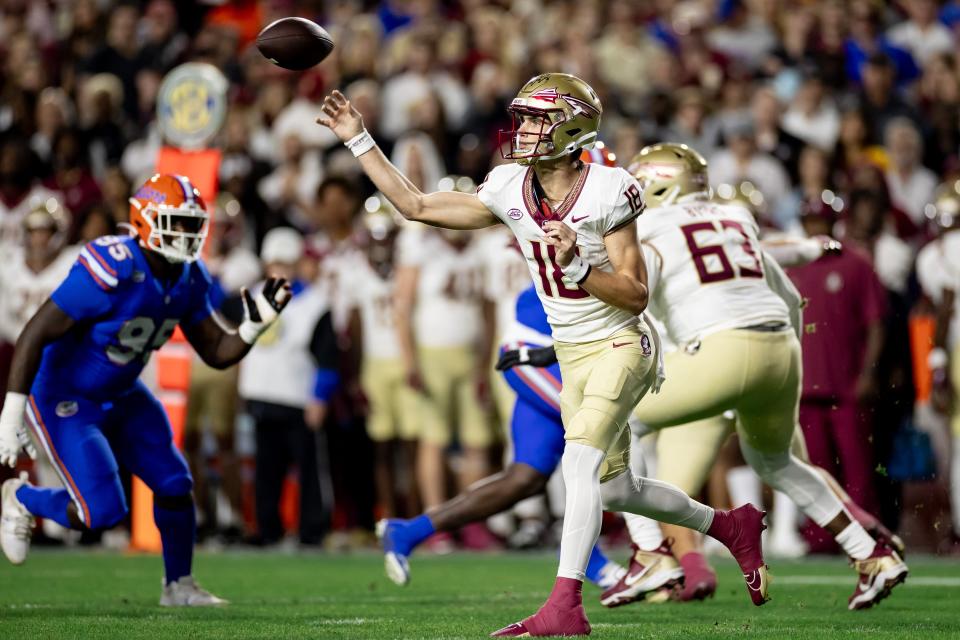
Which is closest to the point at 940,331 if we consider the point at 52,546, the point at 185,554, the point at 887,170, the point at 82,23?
the point at 887,170

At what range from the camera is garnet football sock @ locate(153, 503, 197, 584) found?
6.79m

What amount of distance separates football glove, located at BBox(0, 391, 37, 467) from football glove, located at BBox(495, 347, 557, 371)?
2115mm

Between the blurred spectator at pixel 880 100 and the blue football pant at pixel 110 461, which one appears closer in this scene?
the blue football pant at pixel 110 461

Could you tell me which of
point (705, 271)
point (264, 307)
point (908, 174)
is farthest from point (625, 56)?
point (264, 307)

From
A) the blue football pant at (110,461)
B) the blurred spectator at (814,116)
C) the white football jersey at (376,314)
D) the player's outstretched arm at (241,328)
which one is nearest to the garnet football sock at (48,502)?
the blue football pant at (110,461)

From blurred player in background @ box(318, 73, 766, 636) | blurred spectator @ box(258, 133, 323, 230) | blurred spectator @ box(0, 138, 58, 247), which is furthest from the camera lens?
blurred spectator @ box(258, 133, 323, 230)

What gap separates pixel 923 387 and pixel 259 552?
4.37 metres

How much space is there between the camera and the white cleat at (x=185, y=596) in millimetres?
6852

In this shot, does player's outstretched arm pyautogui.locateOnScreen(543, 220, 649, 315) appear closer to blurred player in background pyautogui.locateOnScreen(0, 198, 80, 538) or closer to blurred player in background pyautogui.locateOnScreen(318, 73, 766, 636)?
blurred player in background pyautogui.locateOnScreen(318, 73, 766, 636)

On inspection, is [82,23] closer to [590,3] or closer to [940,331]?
[590,3]

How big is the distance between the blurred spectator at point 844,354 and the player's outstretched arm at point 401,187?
14.1ft

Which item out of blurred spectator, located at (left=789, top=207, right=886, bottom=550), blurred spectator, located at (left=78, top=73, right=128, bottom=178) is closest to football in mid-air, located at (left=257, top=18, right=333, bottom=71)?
blurred spectator, located at (left=789, top=207, right=886, bottom=550)

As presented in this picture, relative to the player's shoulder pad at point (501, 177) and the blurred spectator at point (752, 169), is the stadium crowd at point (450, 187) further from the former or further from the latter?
the player's shoulder pad at point (501, 177)

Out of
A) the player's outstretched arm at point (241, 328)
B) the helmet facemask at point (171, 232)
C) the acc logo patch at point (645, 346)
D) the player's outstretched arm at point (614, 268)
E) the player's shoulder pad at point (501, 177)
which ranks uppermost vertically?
the player's shoulder pad at point (501, 177)
